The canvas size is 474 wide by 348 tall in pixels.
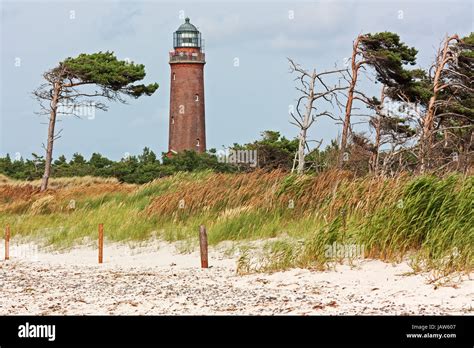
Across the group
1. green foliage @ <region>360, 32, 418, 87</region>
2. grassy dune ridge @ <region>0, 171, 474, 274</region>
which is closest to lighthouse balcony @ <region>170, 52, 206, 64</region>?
green foliage @ <region>360, 32, 418, 87</region>

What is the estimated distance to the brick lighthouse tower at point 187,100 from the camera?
181ft

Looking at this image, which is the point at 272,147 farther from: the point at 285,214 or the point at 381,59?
the point at 285,214

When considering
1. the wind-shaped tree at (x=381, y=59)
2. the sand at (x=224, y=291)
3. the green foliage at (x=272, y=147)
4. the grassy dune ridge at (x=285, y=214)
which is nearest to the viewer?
the sand at (x=224, y=291)

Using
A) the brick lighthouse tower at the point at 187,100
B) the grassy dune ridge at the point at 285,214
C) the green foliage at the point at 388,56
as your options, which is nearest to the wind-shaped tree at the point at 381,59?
the green foliage at the point at 388,56

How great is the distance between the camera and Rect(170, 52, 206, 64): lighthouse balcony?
56.1m

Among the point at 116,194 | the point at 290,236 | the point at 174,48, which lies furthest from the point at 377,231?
the point at 174,48

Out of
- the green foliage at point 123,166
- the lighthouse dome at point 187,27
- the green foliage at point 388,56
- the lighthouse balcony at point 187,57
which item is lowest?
the green foliage at point 123,166

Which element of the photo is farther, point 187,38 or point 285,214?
point 187,38

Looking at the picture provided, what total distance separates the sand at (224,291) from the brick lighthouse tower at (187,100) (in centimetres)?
3855

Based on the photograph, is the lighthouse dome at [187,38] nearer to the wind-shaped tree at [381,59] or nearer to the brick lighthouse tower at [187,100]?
the brick lighthouse tower at [187,100]

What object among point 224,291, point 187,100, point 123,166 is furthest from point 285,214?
point 187,100

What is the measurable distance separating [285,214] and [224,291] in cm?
608

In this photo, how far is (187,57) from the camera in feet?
184

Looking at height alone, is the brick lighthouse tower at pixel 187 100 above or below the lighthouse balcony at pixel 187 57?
below
